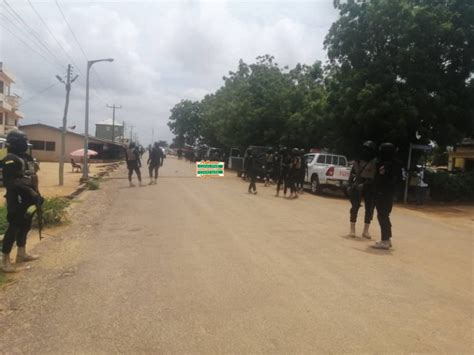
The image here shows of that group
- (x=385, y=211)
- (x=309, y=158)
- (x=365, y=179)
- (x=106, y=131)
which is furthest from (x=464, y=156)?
(x=106, y=131)

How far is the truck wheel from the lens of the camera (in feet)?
64.3

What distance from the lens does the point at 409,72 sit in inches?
711

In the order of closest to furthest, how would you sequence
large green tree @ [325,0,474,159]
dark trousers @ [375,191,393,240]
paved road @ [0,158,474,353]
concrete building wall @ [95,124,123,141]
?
paved road @ [0,158,474,353]
dark trousers @ [375,191,393,240]
large green tree @ [325,0,474,159]
concrete building wall @ [95,124,123,141]

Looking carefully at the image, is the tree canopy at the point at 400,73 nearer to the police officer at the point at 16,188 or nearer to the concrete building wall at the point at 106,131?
the police officer at the point at 16,188

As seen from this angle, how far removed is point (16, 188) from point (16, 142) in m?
0.60

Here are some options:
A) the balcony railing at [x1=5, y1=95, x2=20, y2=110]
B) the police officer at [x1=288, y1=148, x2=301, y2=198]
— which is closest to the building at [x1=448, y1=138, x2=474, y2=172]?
the police officer at [x1=288, y1=148, x2=301, y2=198]

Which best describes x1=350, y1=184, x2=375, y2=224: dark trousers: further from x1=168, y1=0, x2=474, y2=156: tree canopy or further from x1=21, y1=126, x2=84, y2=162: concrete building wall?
x1=21, y1=126, x2=84, y2=162: concrete building wall

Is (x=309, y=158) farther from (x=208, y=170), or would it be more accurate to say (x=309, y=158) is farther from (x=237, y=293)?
(x=237, y=293)

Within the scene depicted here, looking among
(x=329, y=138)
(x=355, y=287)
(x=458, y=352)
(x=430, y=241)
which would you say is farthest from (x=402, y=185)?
(x=458, y=352)

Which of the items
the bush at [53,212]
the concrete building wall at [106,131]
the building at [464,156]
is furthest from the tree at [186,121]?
the bush at [53,212]

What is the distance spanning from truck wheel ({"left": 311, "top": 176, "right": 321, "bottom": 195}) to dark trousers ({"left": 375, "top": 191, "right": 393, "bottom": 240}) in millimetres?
11379

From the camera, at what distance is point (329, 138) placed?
23984 millimetres

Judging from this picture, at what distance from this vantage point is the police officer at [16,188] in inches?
237

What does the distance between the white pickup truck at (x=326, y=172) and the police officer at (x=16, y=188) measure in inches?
516
